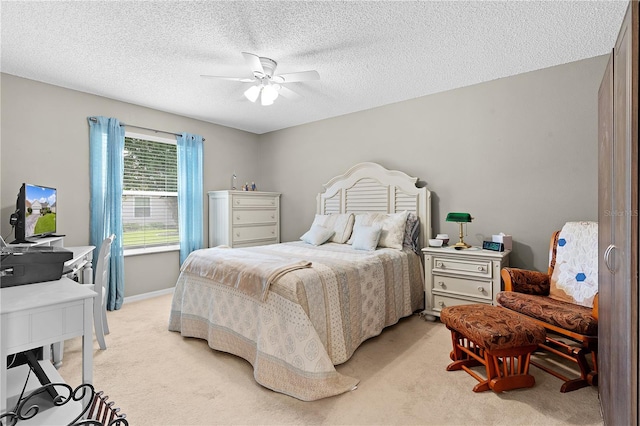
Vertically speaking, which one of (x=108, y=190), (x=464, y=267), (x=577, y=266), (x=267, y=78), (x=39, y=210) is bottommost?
(x=464, y=267)

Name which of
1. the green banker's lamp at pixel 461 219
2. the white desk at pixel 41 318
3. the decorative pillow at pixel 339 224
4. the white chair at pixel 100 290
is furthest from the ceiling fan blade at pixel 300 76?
the white desk at pixel 41 318

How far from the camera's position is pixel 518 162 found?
3.30m

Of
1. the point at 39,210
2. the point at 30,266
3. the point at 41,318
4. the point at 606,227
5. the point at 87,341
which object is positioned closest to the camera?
the point at 41,318

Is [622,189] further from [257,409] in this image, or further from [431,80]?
[431,80]

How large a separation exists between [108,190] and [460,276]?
162 inches

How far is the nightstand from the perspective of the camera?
3.05 metres

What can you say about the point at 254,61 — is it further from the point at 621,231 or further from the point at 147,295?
the point at 147,295

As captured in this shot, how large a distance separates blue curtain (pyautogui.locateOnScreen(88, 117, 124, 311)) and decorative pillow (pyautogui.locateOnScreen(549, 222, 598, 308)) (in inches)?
180

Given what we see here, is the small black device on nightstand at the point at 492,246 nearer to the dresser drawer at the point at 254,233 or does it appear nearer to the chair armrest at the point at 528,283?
the chair armrest at the point at 528,283

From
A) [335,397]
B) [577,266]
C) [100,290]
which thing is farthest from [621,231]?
[100,290]

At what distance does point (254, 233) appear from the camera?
5.04 meters

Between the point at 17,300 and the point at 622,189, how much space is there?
7.95 feet

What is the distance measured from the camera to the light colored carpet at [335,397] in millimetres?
1853

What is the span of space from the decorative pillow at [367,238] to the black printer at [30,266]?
2.56 meters
